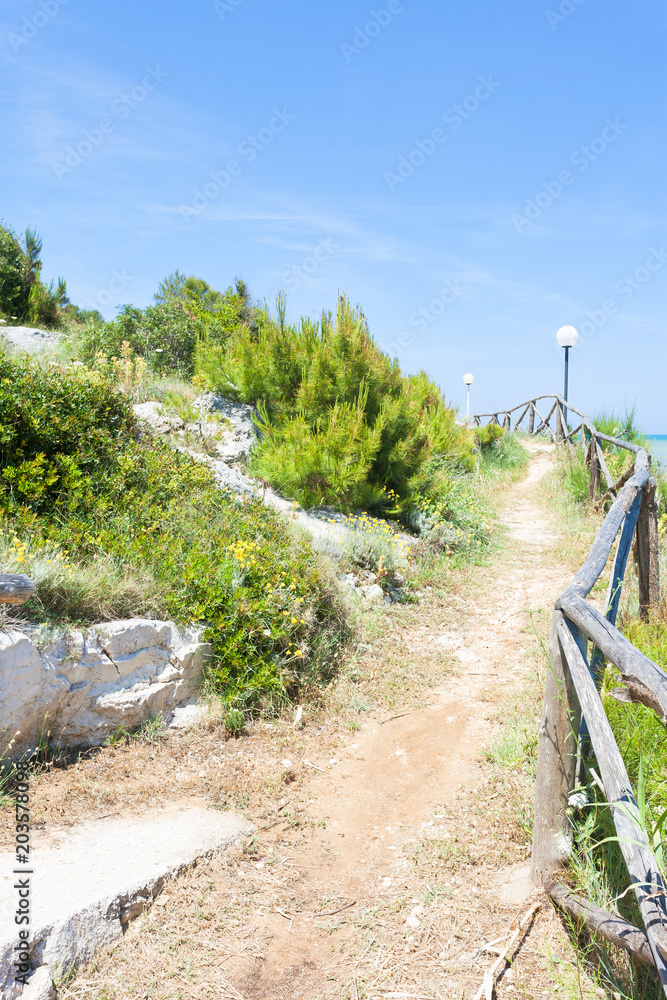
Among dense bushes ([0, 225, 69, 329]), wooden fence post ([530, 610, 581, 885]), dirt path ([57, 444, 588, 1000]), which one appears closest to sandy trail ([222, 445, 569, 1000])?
dirt path ([57, 444, 588, 1000])

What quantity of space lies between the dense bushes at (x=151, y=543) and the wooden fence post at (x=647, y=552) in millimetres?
2608

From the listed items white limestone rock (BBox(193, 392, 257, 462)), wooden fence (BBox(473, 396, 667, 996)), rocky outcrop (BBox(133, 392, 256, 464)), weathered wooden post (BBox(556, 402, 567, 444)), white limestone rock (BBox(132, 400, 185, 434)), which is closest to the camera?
wooden fence (BBox(473, 396, 667, 996))

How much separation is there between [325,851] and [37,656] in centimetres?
209

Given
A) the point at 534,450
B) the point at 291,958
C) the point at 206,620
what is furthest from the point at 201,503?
the point at 534,450

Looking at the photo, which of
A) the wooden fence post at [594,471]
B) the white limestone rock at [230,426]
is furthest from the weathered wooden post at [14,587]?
the wooden fence post at [594,471]

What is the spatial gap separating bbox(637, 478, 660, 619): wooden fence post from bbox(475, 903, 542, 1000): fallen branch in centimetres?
305

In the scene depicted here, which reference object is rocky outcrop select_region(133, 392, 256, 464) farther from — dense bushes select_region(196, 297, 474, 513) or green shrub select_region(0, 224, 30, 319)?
green shrub select_region(0, 224, 30, 319)

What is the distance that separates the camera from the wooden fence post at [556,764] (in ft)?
8.38

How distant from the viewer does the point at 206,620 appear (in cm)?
459

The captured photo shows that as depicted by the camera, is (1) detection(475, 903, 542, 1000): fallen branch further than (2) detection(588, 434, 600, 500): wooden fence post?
No

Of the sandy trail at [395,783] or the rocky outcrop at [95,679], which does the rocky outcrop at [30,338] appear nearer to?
the rocky outcrop at [95,679]

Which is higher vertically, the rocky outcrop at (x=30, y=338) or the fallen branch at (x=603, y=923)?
the rocky outcrop at (x=30, y=338)

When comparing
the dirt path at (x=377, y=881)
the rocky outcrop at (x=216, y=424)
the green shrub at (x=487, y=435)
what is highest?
the green shrub at (x=487, y=435)

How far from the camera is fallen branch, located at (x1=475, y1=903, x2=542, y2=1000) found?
7.45 ft
